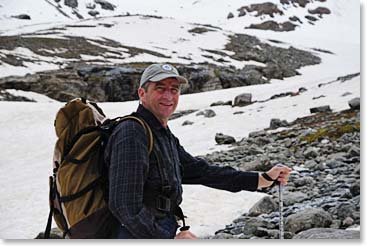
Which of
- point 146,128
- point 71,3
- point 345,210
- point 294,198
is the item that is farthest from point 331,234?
point 71,3

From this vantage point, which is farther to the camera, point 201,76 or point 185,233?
point 201,76

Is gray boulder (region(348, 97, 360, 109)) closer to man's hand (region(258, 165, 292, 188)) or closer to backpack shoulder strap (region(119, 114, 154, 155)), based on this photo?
man's hand (region(258, 165, 292, 188))

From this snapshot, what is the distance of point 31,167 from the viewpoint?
6.08 metres

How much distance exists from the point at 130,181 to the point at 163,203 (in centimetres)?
17

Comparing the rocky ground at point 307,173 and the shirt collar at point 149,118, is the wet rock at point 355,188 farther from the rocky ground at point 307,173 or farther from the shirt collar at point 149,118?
the shirt collar at point 149,118

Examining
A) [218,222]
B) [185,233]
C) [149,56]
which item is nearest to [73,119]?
[185,233]

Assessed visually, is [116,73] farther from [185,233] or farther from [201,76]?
[185,233]

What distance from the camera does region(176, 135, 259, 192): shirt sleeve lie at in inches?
78.7

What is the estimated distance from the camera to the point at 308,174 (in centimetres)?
451

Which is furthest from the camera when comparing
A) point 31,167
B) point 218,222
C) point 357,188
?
point 31,167

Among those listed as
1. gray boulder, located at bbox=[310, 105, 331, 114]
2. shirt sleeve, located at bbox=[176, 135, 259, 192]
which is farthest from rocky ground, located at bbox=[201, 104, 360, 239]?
shirt sleeve, located at bbox=[176, 135, 259, 192]

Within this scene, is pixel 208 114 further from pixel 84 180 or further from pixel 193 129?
pixel 84 180

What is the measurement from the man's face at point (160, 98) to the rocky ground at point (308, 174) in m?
1.20

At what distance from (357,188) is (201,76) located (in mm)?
16783
